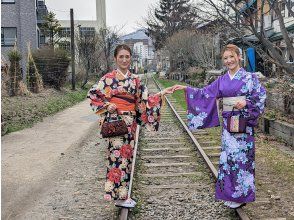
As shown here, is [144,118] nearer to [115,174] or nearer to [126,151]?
[126,151]

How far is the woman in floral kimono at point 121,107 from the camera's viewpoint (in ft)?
16.5

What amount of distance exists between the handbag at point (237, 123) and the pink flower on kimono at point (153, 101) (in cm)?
93

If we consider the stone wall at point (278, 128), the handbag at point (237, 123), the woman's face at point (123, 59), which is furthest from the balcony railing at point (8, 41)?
the handbag at point (237, 123)

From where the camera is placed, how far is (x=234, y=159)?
5.05 metres

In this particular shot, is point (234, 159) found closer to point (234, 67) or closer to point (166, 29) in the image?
point (234, 67)

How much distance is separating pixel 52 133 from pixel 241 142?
8617mm

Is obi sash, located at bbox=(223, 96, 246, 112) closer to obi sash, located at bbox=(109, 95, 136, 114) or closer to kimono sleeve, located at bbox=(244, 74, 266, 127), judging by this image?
kimono sleeve, located at bbox=(244, 74, 266, 127)

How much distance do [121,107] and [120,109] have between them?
1.0 inches

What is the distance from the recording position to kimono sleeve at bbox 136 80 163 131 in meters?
5.21

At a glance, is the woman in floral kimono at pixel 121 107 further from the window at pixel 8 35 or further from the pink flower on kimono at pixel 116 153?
the window at pixel 8 35

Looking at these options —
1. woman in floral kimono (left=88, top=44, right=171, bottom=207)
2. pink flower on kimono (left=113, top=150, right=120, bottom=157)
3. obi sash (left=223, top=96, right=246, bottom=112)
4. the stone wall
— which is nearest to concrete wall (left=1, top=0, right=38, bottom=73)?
the stone wall

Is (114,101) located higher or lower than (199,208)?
higher

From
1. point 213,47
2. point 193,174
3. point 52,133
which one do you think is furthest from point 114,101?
point 213,47

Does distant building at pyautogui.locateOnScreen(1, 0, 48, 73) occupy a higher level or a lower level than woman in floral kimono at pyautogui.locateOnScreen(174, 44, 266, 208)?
higher
